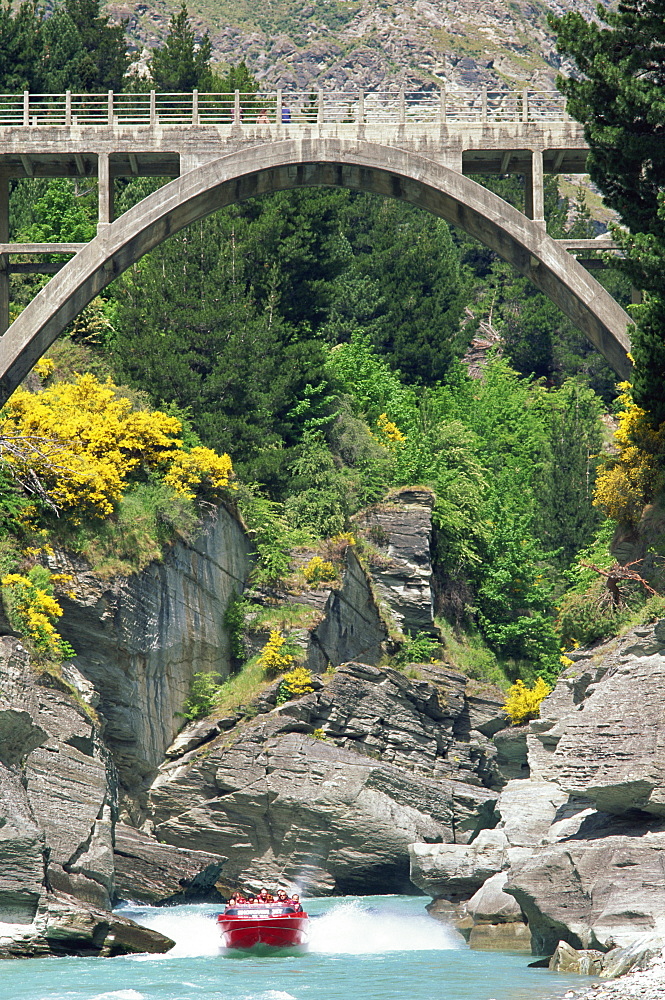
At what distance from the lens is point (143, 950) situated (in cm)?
2967

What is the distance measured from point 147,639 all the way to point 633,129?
60.9 ft

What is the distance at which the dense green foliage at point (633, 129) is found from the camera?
28.3 metres

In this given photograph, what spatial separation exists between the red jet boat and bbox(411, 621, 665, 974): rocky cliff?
5269 mm

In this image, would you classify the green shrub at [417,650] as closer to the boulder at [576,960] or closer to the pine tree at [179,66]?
the boulder at [576,960]

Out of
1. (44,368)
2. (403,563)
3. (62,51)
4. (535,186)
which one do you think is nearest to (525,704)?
(403,563)

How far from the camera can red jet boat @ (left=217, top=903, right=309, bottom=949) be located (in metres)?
31.3

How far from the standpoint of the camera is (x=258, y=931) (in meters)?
31.3

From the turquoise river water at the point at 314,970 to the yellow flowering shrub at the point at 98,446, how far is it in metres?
10.8

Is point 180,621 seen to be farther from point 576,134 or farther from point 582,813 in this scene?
point 576,134

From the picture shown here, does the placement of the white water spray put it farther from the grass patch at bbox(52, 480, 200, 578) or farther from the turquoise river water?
the grass patch at bbox(52, 480, 200, 578)

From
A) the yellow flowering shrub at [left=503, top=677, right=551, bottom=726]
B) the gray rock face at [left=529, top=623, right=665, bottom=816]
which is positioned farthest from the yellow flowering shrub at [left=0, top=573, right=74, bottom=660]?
the yellow flowering shrub at [left=503, top=677, right=551, bottom=726]

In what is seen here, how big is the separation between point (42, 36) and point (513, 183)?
83.2ft

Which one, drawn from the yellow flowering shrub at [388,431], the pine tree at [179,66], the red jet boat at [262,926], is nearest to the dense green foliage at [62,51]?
the pine tree at [179,66]

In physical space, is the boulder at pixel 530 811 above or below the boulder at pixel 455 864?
above
